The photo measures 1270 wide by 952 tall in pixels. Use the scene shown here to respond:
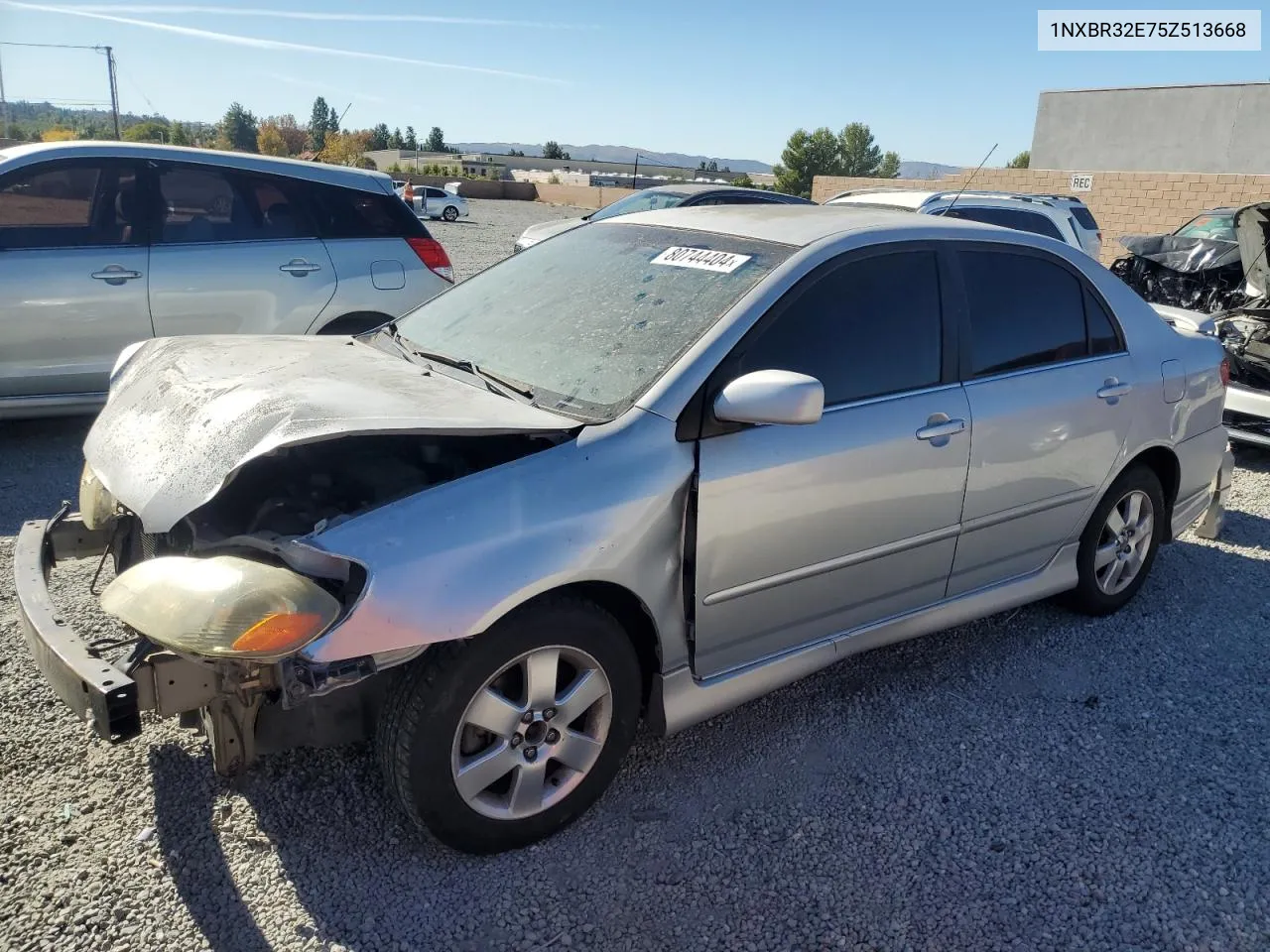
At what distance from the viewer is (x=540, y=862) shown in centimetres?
266

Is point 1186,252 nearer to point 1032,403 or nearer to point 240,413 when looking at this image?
point 1032,403

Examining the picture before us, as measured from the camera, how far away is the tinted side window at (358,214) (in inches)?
249

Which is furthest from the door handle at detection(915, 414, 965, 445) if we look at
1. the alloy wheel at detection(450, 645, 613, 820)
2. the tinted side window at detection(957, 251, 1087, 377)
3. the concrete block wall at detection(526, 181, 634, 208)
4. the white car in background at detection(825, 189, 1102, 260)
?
the concrete block wall at detection(526, 181, 634, 208)

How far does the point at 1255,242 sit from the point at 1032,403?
18.4 feet

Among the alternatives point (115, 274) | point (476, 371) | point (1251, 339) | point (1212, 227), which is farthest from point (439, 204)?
point (476, 371)

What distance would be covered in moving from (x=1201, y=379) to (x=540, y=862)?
3650 millimetres

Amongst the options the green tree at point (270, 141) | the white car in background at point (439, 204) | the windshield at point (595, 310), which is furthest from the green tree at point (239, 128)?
the windshield at point (595, 310)

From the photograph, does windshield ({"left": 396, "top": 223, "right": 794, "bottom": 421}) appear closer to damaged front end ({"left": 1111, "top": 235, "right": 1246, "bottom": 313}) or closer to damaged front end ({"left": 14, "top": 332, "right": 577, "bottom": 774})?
damaged front end ({"left": 14, "top": 332, "right": 577, "bottom": 774})

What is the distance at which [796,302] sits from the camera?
3043 mm

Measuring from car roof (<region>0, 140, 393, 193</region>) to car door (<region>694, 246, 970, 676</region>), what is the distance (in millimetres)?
4363

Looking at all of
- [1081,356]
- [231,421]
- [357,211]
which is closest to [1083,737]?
[1081,356]

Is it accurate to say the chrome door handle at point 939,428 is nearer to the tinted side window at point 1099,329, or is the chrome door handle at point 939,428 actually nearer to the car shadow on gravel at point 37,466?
the tinted side window at point 1099,329

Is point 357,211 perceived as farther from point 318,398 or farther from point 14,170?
point 318,398

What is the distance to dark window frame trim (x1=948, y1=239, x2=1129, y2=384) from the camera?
3479 millimetres
